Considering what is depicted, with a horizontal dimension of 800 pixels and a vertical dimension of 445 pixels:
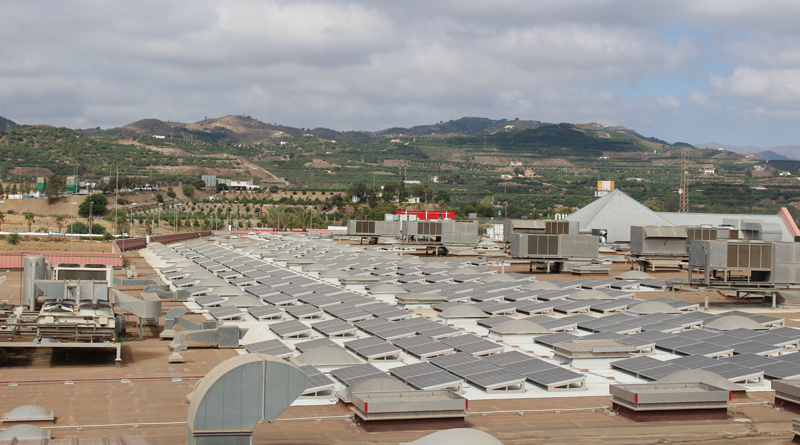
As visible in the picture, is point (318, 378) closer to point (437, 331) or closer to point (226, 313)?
point (437, 331)

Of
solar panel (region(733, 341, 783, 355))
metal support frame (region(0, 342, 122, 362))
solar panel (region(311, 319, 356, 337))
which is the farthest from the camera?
solar panel (region(311, 319, 356, 337))

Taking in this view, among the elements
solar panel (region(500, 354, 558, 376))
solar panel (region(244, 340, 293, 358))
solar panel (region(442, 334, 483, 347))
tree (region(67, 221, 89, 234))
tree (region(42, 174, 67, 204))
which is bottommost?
solar panel (region(244, 340, 293, 358))

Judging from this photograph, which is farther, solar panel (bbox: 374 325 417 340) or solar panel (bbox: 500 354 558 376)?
solar panel (bbox: 374 325 417 340)

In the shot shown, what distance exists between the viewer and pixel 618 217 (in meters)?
122

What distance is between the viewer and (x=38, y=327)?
2794 centimetres

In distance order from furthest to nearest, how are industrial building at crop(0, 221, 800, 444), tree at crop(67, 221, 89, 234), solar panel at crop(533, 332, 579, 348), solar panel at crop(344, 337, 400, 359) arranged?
tree at crop(67, 221, 89, 234) → solar panel at crop(533, 332, 579, 348) → solar panel at crop(344, 337, 400, 359) → industrial building at crop(0, 221, 800, 444)

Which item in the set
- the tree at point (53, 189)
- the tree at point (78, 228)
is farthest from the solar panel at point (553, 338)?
the tree at point (53, 189)

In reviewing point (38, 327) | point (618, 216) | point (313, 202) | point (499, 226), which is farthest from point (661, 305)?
point (313, 202)

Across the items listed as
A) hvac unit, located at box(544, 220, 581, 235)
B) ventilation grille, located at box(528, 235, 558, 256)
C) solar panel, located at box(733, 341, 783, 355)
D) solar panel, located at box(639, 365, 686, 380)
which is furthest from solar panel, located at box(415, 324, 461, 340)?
hvac unit, located at box(544, 220, 581, 235)

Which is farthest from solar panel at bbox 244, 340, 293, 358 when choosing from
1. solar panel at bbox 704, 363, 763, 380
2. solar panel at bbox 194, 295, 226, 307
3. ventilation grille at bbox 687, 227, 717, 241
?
ventilation grille at bbox 687, 227, 717, 241

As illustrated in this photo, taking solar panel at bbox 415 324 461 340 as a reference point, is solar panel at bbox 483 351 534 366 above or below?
below

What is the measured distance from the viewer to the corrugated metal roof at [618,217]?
12088cm

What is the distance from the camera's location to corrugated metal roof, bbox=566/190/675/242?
120875 millimetres

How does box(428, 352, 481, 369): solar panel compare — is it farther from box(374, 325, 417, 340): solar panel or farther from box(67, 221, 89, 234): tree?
box(67, 221, 89, 234): tree
